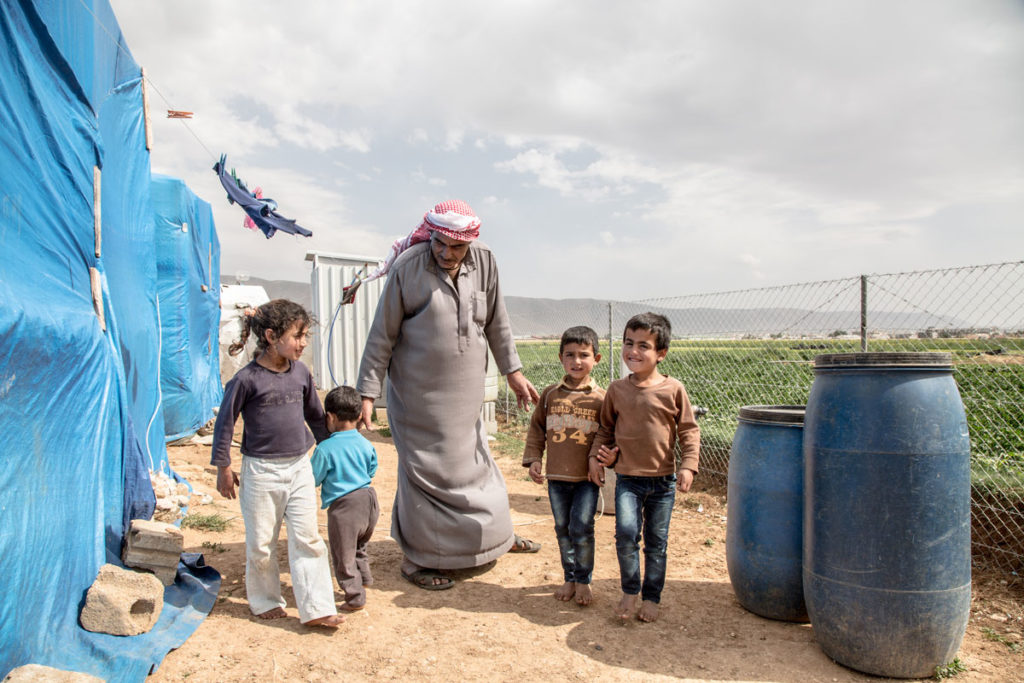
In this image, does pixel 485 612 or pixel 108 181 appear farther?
pixel 108 181

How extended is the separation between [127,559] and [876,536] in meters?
3.40

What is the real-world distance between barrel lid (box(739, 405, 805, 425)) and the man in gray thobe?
4.01 ft

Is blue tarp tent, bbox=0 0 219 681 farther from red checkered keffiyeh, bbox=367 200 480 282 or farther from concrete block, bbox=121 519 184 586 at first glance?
red checkered keffiyeh, bbox=367 200 480 282

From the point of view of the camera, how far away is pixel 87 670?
2.38m

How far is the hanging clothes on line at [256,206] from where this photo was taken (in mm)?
9352

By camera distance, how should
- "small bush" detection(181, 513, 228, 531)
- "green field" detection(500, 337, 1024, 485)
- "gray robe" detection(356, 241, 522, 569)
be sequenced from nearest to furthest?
1. "gray robe" detection(356, 241, 522, 569)
2. "small bush" detection(181, 513, 228, 531)
3. "green field" detection(500, 337, 1024, 485)

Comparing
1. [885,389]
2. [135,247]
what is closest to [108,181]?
[135,247]

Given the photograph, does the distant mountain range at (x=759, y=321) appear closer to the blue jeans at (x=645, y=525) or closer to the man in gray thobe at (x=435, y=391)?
the man in gray thobe at (x=435, y=391)

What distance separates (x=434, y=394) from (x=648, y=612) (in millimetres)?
1581

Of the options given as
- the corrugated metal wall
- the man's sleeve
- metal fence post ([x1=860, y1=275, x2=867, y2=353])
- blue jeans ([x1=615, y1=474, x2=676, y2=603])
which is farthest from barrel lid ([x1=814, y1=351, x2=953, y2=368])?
the corrugated metal wall

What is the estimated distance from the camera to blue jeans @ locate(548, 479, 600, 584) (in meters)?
3.29

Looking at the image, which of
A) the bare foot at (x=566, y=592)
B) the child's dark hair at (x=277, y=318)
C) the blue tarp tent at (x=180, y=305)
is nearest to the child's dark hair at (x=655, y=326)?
the bare foot at (x=566, y=592)

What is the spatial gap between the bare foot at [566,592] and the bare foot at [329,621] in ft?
3.66

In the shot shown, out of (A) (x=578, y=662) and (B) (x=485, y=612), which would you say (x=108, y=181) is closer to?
(B) (x=485, y=612)
